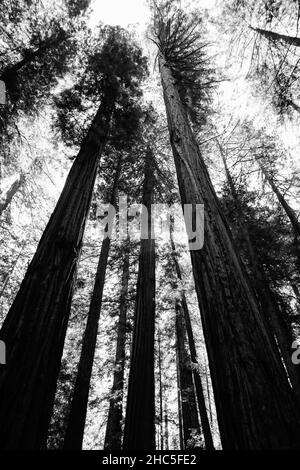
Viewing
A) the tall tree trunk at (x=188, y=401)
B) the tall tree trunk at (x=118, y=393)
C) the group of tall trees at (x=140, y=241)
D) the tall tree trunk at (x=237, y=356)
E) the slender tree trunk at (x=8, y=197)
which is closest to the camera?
the tall tree trunk at (x=237, y=356)

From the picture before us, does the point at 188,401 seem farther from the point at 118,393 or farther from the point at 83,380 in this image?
the point at 83,380

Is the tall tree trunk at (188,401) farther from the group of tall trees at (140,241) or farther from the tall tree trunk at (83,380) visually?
the tall tree trunk at (83,380)

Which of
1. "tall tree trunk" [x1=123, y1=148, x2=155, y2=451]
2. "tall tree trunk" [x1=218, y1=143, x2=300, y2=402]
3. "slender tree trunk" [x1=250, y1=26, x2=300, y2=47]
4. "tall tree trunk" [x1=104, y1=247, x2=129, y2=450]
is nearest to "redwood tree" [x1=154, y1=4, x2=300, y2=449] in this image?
"tall tree trunk" [x1=123, y1=148, x2=155, y2=451]

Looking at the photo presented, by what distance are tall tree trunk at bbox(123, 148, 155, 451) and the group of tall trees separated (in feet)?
0.09

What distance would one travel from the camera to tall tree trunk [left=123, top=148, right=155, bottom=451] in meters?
4.32

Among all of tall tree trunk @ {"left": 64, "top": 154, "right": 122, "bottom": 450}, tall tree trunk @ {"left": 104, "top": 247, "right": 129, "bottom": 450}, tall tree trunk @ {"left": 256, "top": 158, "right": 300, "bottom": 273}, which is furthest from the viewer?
tall tree trunk @ {"left": 256, "top": 158, "right": 300, "bottom": 273}

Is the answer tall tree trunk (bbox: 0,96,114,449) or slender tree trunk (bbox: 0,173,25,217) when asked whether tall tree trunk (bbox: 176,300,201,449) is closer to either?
tall tree trunk (bbox: 0,96,114,449)

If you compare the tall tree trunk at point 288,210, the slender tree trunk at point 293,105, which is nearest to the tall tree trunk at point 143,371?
the slender tree trunk at point 293,105

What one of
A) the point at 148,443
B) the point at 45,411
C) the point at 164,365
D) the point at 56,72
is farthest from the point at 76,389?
the point at 164,365

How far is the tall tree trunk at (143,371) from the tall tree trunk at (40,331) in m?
2.83

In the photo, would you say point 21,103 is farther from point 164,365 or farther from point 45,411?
point 164,365

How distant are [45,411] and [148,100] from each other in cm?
813

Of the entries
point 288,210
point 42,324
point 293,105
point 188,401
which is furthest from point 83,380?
point 288,210

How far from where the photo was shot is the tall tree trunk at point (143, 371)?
4.32 metres
